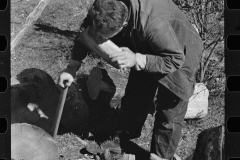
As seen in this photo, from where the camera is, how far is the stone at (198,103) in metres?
4.41

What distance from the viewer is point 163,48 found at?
2893mm

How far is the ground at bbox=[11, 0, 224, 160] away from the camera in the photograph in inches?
165

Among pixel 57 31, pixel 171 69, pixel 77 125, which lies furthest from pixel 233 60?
pixel 57 31

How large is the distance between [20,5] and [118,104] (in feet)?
8.79

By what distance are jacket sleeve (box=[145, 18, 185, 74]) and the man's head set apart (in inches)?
9.5

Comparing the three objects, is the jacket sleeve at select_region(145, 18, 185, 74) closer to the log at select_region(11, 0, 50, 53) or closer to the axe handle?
the axe handle

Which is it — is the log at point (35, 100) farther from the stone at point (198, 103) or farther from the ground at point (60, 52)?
the stone at point (198, 103)

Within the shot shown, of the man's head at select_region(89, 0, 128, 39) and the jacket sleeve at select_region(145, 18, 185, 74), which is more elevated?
the man's head at select_region(89, 0, 128, 39)

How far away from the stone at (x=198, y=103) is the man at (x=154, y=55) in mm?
649

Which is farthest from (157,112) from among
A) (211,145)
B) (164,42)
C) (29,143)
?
(29,143)

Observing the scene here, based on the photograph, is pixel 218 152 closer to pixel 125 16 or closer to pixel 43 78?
pixel 125 16

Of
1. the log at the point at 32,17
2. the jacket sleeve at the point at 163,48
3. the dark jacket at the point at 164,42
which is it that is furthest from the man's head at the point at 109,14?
the log at the point at 32,17

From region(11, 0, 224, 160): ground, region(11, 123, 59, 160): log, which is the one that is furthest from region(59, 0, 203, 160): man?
region(11, 123, 59, 160): log

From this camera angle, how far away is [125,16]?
8.89 feet
